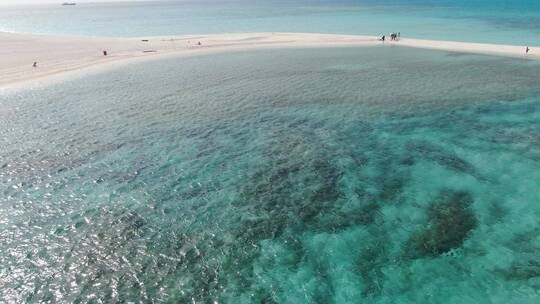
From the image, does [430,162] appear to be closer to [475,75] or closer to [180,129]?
[180,129]

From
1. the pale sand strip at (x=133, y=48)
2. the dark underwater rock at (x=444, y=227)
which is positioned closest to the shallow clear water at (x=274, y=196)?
the dark underwater rock at (x=444, y=227)

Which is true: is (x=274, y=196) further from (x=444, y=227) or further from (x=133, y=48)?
(x=133, y=48)

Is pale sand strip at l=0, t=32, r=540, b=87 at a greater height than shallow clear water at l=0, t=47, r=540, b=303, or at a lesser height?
greater

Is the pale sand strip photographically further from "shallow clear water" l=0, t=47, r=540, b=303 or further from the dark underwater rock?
the dark underwater rock

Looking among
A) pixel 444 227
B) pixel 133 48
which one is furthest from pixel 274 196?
pixel 133 48

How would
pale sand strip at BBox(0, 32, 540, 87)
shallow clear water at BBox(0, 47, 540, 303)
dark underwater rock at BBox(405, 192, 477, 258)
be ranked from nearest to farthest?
shallow clear water at BBox(0, 47, 540, 303), dark underwater rock at BBox(405, 192, 477, 258), pale sand strip at BBox(0, 32, 540, 87)

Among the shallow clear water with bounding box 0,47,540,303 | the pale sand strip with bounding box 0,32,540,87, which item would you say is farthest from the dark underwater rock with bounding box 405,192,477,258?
the pale sand strip with bounding box 0,32,540,87
